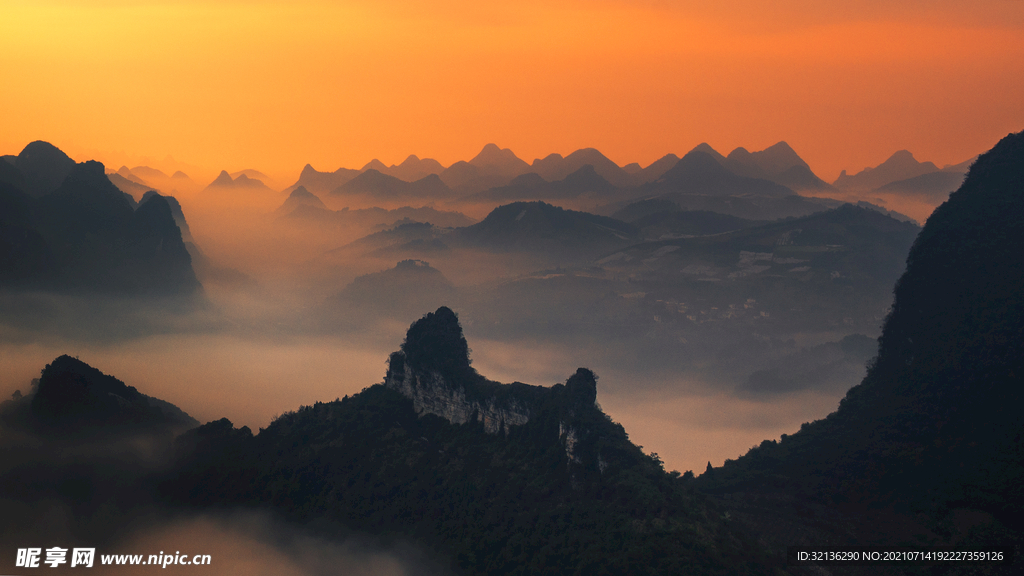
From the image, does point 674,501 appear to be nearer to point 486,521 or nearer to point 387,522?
point 486,521

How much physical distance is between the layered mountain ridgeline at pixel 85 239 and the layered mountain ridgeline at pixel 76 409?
6548cm

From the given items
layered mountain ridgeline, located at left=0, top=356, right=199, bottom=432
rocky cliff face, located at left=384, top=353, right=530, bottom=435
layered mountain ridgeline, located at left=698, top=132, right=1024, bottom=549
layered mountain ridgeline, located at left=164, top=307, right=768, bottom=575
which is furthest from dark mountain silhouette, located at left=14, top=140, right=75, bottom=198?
layered mountain ridgeline, located at left=698, top=132, right=1024, bottom=549

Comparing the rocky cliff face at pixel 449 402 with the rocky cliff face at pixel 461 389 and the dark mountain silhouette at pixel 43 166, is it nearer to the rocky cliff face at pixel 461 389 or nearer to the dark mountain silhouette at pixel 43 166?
the rocky cliff face at pixel 461 389

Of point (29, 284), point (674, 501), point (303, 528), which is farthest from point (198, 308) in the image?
point (674, 501)

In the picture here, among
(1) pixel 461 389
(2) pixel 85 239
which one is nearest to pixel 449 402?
(1) pixel 461 389

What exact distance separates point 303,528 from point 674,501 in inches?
1264

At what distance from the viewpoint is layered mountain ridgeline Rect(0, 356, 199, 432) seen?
288ft

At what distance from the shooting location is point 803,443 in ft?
257

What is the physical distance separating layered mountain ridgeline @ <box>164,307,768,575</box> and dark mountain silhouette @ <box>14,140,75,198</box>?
12061cm

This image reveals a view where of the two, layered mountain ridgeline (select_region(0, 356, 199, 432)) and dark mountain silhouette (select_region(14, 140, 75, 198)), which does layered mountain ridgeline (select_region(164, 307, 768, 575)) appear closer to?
layered mountain ridgeline (select_region(0, 356, 199, 432))

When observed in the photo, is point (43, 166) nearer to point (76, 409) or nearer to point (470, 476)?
point (76, 409)

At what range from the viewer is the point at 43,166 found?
182 meters

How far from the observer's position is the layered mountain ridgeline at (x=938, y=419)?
6262 centimetres

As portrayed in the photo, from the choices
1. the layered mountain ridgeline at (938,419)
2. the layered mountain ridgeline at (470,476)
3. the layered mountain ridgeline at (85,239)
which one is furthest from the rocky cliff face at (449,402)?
the layered mountain ridgeline at (85,239)
